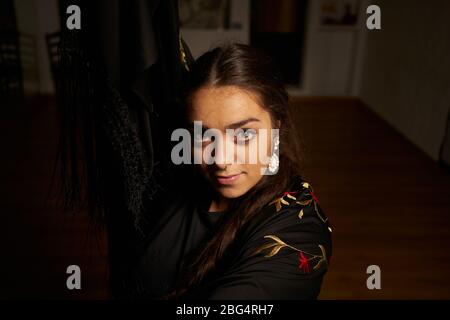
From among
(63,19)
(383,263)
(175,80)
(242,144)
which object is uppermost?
(63,19)

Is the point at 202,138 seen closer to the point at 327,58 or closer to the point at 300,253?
the point at 300,253

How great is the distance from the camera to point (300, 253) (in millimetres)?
741

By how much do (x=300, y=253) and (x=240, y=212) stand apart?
172 millimetres

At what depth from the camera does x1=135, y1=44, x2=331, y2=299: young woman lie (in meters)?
0.74


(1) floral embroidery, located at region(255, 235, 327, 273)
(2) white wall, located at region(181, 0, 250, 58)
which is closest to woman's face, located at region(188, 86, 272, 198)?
(1) floral embroidery, located at region(255, 235, 327, 273)

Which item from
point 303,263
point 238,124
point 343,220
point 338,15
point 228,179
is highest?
point 338,15

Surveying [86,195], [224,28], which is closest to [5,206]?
[86,195]

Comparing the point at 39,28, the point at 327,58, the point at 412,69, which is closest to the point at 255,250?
the point at 412,69

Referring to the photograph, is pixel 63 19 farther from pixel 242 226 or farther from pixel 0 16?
pixel 0 16

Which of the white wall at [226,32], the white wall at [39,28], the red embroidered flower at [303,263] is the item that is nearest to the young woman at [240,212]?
the red embroidered flower at [303,263]

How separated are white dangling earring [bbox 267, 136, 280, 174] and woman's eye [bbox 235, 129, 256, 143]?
110mm

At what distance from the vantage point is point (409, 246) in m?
2.30
